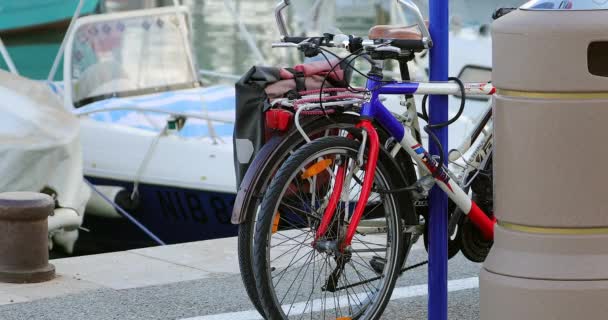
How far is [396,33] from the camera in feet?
16.7

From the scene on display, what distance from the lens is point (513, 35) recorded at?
14.2 ft

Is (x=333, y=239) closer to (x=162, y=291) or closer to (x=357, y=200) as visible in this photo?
(x=357, y=200)

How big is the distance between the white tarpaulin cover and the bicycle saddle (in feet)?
14.8

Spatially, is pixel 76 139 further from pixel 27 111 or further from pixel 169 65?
pixel 169 65

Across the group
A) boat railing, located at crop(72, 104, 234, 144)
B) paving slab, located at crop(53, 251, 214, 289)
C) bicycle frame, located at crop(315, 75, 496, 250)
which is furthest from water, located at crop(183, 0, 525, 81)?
bicycle frame, located at crop(315, 75, 496, 250)

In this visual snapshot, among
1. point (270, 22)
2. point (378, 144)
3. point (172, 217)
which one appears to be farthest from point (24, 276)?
point (270, 22)

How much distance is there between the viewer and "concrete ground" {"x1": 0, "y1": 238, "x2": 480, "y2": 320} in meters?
5.78

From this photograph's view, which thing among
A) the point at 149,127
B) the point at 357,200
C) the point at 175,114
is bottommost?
the point at 149,127

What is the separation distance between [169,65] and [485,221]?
8.12 metres

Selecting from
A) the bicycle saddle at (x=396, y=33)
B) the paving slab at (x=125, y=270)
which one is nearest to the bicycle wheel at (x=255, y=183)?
the bicycle saddle at (x=396, y=33)

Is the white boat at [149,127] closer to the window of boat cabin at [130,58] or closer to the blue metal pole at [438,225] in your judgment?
the window of boat cabin at [130,58]

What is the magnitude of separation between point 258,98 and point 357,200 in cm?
58

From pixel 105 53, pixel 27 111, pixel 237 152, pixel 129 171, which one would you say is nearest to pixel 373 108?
pixel 237 152

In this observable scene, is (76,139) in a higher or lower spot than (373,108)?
lower
